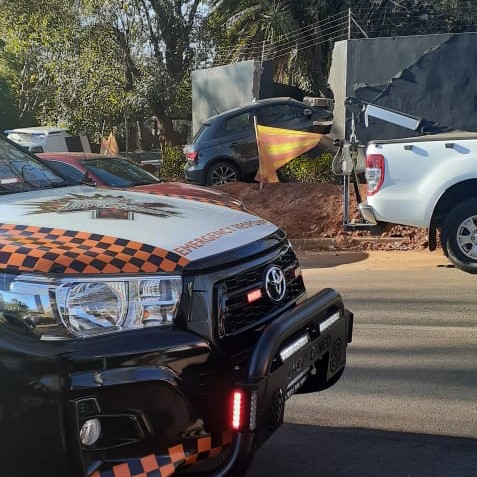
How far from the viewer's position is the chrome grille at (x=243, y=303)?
269cm

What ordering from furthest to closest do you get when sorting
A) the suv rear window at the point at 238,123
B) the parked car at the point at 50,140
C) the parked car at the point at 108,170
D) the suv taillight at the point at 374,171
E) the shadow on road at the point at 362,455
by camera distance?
the parked car at the point at 50,140 < the suv rear window at the point at 238,123 < the parked car at the point at 108,170 < the suv taillight at the point at 374,171 < the shadow on road at the point at 362,455

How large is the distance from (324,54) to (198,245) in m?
18.3

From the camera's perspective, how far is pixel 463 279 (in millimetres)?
7695

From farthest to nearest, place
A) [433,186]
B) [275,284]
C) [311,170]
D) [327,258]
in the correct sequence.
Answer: [311,170] → [327,258] → [433,186] → [275,284]

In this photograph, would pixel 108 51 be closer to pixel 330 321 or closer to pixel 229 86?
pixel 229 86

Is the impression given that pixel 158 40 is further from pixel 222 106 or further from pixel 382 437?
pixel 382 437

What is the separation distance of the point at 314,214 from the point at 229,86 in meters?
7.71

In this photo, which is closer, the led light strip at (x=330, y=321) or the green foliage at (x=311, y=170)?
the led light strip at (x=330, y=321)

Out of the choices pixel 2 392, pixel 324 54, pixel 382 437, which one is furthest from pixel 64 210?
pixel 324 54

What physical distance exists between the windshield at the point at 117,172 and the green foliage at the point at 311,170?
4.08 metres

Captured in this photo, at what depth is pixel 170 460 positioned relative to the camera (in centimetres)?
246

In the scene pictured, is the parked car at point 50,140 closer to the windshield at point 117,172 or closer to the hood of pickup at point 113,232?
the windshield at point 117,172

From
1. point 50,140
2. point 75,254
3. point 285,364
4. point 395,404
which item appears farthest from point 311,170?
point 75,254

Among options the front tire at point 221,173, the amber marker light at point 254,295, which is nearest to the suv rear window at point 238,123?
A: the front tire at point 221,173
